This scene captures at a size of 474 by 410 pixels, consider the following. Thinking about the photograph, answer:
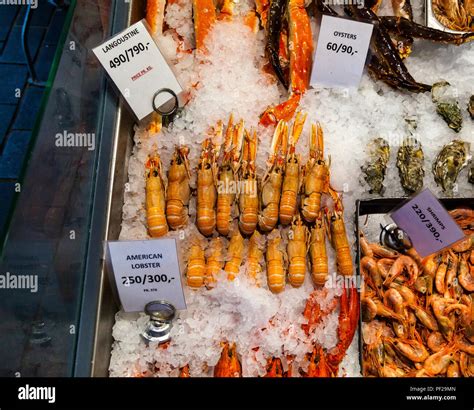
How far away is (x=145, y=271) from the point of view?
2188 mm

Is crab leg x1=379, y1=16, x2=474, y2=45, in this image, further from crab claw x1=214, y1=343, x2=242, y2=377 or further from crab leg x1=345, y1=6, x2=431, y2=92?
crab claw x1=214, y1=343, x2=242, y2=377

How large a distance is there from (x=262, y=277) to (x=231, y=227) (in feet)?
0.90

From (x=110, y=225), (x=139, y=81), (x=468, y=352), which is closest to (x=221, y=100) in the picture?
(x=139, y=81)

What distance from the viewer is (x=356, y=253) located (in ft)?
8.23

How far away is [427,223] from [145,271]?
1097mm

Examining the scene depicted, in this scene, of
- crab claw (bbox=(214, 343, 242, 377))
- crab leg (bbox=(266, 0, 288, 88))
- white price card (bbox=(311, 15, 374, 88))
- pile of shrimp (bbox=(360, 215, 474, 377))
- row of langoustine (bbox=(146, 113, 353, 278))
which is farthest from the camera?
crab leg (bbox=(266, 0, 288, 88))

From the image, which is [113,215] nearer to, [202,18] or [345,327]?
[345,327]

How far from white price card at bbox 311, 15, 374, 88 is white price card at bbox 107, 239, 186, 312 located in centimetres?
117
